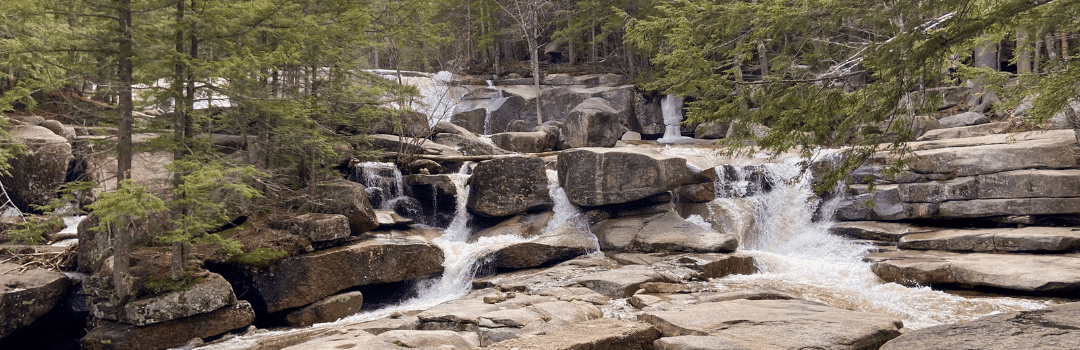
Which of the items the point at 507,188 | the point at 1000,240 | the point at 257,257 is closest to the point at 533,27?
the point at 507,188

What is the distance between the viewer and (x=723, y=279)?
1207 cm

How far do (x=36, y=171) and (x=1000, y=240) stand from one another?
2082cm

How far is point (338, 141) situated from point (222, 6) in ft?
13.9

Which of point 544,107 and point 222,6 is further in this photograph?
point 544,107

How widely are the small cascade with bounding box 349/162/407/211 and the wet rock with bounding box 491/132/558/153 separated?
6.72 metres

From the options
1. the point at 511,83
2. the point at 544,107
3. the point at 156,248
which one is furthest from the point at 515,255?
the point at 511,83

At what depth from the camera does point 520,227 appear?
52.9 feet

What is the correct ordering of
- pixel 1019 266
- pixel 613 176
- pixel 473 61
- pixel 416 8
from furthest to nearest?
pixel 473 61 → pixel 613 176 → pixel 416 8 → pixel 1019 266

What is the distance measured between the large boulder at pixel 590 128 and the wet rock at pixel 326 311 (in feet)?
47.4

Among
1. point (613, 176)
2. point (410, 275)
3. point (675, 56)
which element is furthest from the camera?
point (613, 176)

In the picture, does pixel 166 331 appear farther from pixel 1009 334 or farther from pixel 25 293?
pixel 1009 334

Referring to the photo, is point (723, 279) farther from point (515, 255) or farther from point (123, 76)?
point (123, 76)

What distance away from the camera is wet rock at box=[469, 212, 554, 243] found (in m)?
15.9

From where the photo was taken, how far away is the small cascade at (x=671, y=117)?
2880 cm
